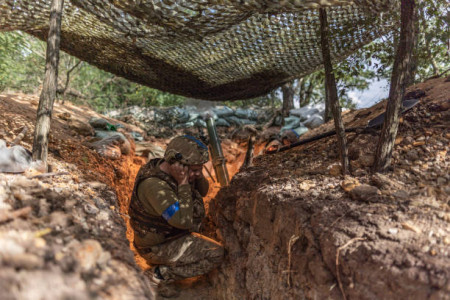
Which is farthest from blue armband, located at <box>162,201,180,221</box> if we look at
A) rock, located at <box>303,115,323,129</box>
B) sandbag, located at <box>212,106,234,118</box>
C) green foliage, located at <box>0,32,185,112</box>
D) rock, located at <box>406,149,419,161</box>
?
sandbag, located at <box>212,106,234,118</box>

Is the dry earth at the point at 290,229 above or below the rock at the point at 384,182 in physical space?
below

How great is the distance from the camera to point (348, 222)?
58.4 inches

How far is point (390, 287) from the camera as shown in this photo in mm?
1142

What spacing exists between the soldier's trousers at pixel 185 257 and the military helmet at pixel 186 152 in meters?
0.77

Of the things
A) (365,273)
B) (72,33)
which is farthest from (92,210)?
(72,33)

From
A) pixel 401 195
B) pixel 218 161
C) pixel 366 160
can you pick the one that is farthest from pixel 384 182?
pixel 218 161

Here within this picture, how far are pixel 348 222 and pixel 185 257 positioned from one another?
1.61 meters

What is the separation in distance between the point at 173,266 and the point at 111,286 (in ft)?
5.30

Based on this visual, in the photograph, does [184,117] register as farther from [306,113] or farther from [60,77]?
[60,77]

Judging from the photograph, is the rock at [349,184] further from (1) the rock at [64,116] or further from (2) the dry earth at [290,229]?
(1) the rock at [64,116]

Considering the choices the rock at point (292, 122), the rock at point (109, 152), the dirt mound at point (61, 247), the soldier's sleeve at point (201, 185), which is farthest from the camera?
the rock at point (292, 122)

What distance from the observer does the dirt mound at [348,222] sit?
1.19 meters

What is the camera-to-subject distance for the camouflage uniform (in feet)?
7.98

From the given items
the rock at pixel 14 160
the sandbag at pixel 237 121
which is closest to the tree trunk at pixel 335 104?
the rock at pixel 14 160
